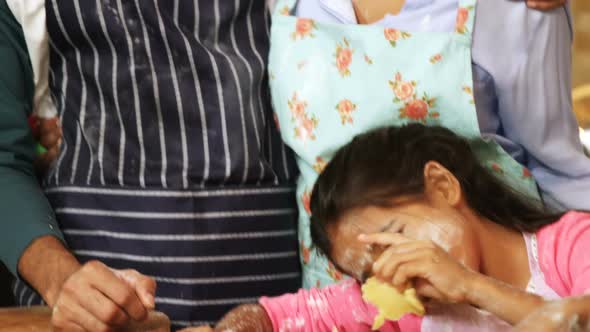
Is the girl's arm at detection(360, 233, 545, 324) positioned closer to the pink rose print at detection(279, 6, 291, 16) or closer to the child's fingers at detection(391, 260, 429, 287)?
the child's fingers at detection(391, 260, 429, 287)

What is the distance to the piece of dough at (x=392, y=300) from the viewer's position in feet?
4.00

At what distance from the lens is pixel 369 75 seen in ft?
4.83

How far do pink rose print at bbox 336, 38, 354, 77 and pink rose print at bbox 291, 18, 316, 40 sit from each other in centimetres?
7

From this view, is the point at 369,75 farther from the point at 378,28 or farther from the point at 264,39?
the point at 264,39

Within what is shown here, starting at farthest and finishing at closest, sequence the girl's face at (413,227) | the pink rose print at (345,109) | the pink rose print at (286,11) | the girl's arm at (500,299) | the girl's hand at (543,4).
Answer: the pink rose print at (286,11), the pink rose print at (345,109), the girl's hand at (543,4), the girl's face at (413,227), the girl's arm at (500,299)

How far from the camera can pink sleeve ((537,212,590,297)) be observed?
1249 mm

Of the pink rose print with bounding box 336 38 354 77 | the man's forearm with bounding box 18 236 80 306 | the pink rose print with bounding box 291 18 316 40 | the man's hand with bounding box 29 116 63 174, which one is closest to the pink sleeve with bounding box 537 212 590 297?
the pink rose print with bounding box 336 38 354 77

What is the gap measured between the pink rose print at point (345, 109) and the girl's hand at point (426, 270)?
34 centimetres

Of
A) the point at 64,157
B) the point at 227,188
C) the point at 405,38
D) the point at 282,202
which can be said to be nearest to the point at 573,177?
the point at 405,38

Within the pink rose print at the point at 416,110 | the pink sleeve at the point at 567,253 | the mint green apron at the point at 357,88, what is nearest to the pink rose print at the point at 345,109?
the mint green apron at the point at 357,88

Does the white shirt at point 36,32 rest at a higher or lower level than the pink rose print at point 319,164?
higher

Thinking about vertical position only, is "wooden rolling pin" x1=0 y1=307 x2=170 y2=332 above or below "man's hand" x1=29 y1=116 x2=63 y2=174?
below

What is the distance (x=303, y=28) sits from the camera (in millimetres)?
1549

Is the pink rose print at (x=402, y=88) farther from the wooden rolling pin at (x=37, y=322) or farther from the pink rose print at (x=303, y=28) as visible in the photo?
the wooden rolling pin at (x=37, y=322)
